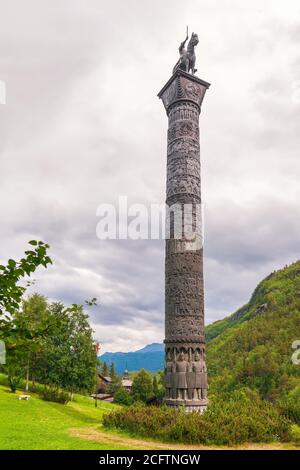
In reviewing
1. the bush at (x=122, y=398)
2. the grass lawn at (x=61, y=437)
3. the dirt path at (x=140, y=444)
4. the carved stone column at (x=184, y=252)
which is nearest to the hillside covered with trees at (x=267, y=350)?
the bush at (x=122, y=398)

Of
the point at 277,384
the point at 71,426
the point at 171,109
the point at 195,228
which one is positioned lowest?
the point at 277,384

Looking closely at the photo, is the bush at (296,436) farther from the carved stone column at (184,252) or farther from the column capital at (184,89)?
the column capital at (184,89)

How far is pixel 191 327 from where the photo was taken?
17625 millimetres

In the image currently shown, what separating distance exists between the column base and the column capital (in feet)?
48.0

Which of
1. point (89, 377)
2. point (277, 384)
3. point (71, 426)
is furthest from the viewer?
point (277, 384)

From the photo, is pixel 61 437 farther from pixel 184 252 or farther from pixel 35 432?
pixel 184 252

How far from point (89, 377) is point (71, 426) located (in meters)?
15.5

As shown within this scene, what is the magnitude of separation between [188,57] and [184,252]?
1110 centimetres

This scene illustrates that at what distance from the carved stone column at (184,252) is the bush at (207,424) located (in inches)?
53.3

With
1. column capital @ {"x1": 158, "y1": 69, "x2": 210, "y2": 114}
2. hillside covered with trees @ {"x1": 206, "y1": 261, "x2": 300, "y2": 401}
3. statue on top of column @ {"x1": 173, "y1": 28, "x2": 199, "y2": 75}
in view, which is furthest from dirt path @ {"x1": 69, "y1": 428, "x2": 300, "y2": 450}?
hillside covered with trees @ {"x1": 206, "y1": 261, "x2": 300, "y2": 401}

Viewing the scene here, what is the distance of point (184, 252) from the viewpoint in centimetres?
1853

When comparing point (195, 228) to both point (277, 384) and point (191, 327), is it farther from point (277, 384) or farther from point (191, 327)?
point (277, 384)

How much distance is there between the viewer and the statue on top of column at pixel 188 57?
21.5 metres
